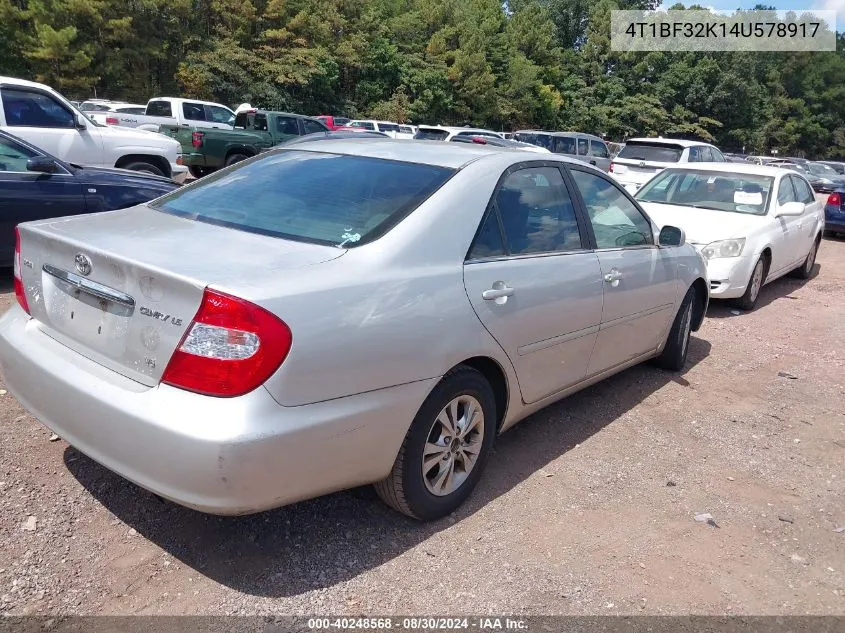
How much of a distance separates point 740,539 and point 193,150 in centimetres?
1456

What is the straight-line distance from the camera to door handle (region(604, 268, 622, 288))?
407 cm

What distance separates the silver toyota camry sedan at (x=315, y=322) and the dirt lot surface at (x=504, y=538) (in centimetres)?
32

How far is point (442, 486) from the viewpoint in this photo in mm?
3195

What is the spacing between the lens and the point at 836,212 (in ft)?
47.2

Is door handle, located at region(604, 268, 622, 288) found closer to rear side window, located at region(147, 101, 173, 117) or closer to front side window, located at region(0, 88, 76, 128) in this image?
front side window, located at region(0, 88, 76, 128)

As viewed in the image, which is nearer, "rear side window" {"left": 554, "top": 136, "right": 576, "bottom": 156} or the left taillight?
the left taillight

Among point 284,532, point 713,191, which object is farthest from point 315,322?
point 713,191

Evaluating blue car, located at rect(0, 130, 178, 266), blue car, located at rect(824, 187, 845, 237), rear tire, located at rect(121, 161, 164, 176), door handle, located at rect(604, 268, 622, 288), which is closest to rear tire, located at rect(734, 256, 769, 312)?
door handle, located at rect(604, 268, 622, 288)

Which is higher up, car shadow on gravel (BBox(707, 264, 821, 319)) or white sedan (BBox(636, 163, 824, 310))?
white sedan (BBox(636, 163, 824, 310))

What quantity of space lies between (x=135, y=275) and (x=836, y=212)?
50.1 feet

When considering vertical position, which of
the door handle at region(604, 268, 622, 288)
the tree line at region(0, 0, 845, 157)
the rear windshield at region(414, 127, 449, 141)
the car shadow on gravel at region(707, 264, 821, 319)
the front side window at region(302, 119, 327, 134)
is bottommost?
the car shadow on gravel at region(707, 264, 821, 319)

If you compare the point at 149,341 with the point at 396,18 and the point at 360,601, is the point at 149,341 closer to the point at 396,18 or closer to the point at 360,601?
the point at 360,601

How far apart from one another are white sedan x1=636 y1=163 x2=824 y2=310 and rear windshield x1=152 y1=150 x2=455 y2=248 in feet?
16.7

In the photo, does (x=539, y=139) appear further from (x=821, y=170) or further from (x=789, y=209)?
(x=821, y=170)
